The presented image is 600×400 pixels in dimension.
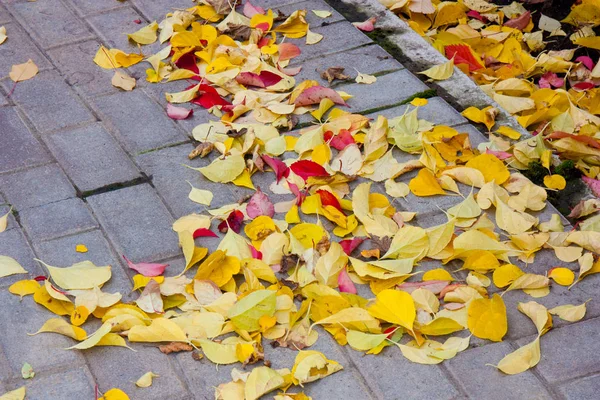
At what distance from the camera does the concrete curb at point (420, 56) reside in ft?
9.77

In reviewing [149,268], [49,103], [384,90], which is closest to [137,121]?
[49,103]

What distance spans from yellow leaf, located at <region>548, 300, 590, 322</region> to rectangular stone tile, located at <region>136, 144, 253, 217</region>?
1000 millimetres

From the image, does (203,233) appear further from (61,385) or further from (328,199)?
(61,385)

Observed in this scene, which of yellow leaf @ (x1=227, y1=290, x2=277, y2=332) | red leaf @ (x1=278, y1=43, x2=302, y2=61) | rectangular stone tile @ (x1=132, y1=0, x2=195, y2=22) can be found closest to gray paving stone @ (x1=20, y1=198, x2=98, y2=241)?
yellow leaf @ (x1=227, y1=290, x2=277, y2=332)

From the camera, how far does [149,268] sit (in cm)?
224

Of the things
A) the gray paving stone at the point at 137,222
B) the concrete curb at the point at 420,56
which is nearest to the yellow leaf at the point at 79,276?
the gray paving stone at the point at 137,222

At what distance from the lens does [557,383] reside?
1995mm

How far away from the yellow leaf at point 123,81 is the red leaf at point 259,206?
85 centimetres

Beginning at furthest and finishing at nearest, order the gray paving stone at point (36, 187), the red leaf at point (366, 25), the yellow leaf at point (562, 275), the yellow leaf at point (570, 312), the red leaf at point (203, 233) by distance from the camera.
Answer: the red leaf at point (366, 25), the gray paving stone at point (36, 187), the red leaf at point (203, 233), the yellow leaf at point (562, 275), the yellow leaf at point (570, 312)

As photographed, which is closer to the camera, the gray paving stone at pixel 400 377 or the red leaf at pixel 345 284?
the gray paving stone at pixel 400 377

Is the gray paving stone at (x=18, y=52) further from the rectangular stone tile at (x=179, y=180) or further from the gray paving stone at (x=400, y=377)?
the gray paving stone at (x=400, y=377)

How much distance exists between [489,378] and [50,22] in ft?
8.02

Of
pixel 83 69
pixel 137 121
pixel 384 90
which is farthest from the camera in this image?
pixel 83 69

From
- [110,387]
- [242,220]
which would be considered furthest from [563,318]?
[110,387]
